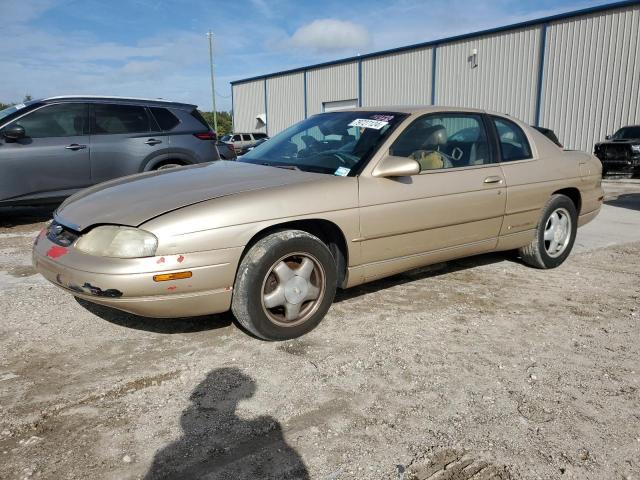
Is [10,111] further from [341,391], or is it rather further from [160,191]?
[341,391]

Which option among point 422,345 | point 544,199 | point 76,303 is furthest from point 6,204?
point 544,199

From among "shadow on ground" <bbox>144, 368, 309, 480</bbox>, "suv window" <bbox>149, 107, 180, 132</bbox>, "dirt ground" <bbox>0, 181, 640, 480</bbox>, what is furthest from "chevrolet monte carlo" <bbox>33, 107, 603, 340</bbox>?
"suv window" <bbox>149, 107, 180, 132</bbox>

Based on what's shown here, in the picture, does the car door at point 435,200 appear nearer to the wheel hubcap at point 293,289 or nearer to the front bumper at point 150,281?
the wheel hubcap at point 293,289

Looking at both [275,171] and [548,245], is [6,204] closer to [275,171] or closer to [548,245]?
[275,171]

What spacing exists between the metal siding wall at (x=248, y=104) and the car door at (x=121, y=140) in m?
26.8

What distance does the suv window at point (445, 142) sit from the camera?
372 cm

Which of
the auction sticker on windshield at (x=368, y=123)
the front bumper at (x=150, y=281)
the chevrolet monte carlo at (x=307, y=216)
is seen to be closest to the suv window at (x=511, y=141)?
the chevrolet monte carlo at (x=307, y=216)

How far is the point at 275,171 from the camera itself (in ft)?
11.4

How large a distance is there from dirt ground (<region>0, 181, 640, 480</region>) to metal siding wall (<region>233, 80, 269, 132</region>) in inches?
1205

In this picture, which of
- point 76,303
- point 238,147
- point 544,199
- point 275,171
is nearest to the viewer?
point 275,171

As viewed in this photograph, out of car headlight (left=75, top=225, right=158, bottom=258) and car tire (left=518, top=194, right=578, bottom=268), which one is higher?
car headlight (left=75, top=225, right=158, bottom=258)

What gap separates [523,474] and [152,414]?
162 centimetres

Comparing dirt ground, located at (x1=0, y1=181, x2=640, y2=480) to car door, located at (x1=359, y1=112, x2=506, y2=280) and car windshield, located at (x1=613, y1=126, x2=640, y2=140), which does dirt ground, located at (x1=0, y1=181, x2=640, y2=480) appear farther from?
car windshield, located at (x1=613, y1=126, x2=640, y2=140)

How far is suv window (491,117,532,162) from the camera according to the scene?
4.32 m
